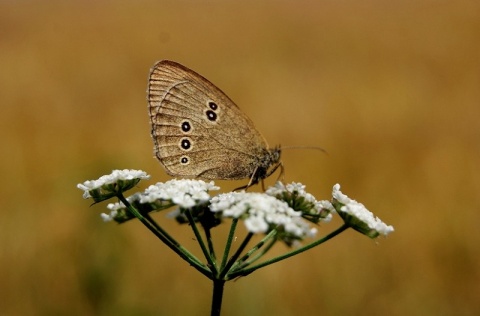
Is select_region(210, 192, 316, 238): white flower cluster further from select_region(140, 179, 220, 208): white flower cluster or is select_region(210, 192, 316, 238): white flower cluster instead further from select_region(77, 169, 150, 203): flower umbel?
select_region(77, 169, 150, 203): flower umbel

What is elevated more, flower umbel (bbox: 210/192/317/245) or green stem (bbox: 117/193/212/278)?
flower umbel (bbox: 210/192/317/245)

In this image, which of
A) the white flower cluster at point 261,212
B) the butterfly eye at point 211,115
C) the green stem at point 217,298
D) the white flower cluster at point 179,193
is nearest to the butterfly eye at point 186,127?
the butterfly eye at point 211,115

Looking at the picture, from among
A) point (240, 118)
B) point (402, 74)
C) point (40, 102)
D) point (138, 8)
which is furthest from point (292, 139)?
point (138, 8)

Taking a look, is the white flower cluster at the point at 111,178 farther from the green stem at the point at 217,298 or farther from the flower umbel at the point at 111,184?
the green stem at the point at 217,298

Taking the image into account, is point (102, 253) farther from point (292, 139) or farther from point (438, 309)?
point (292, 139)

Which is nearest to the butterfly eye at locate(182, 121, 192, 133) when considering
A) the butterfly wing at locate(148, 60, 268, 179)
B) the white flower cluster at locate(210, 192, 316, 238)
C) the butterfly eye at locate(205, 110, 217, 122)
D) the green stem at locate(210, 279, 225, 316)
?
the butterfly wing at locate(148, 60, 268, 179)

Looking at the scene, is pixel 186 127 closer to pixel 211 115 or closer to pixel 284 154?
pixel 211 115

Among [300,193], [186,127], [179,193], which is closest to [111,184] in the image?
[179,193]
